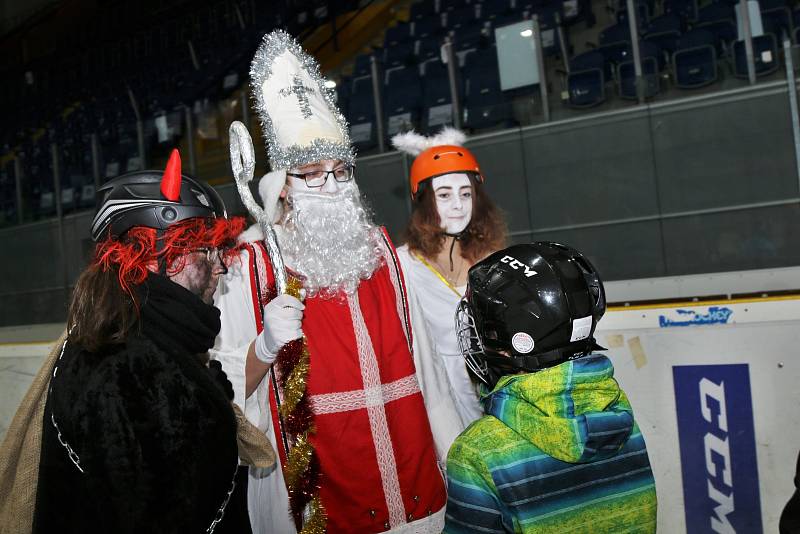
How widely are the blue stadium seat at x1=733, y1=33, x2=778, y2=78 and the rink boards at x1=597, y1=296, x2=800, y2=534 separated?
2.06 meters

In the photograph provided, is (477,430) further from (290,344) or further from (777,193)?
(777,193)

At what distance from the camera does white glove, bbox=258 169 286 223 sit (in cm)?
209

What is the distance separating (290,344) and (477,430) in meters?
0.76

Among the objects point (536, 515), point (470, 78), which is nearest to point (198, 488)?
point (536, 515)

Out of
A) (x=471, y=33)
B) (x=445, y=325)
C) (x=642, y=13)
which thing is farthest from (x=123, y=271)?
(x=471, y=33)

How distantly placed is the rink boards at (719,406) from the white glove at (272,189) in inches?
57.3

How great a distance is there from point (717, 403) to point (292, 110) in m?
1.80

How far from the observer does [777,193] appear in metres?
4.06

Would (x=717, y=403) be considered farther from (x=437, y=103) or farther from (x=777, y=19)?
(x=777, y=19)

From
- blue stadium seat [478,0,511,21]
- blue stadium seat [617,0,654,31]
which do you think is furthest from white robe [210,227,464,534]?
blue stadium seat [478,0,511,21]

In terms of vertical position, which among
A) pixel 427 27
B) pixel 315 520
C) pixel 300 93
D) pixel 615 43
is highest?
pixel 427 27

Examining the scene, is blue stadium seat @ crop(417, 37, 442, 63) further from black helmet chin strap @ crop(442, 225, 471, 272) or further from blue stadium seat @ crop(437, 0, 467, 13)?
black helmet chin strap @ crop(442, 225, 471, 272)

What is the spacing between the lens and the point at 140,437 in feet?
3.76

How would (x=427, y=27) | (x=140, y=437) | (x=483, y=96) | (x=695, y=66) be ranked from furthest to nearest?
(x=427, y=27)
(x=483, y=96)
(x=695, y=66)
(x=140, y=437)
